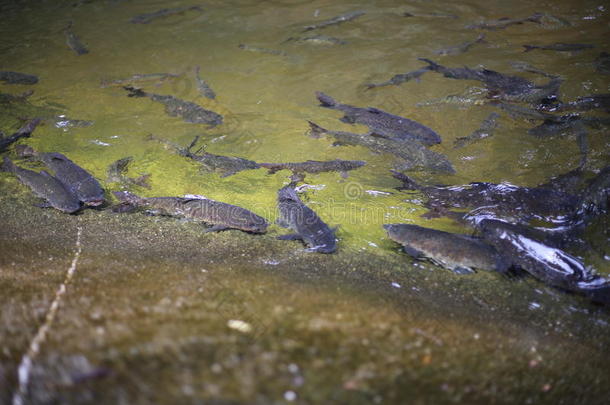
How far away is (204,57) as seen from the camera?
8.88m

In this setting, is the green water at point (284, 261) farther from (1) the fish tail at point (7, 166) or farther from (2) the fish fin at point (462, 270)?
(1) the fish tail at point (7, 166)

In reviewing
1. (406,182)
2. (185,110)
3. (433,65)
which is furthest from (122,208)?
(433,65)

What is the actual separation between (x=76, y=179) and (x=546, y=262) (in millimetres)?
4848

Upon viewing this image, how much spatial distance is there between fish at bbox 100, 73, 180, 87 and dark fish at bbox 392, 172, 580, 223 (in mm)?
5728

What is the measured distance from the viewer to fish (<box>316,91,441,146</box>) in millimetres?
5918

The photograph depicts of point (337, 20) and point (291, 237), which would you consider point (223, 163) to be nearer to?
point (291, 237)

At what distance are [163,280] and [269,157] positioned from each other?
3.24 meters

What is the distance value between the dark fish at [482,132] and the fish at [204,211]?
334 centimetres

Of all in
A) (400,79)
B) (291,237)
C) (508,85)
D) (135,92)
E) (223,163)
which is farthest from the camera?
(400,79)

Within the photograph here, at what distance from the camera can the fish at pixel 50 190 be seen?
13.9 ft

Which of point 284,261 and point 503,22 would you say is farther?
point 503,22

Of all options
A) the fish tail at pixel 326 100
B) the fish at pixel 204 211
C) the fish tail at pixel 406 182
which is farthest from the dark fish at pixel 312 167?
the fish tail at pixel 326 100

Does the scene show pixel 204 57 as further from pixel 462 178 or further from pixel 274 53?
pixel 462 178

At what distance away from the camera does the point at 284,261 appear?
12.0 ft
